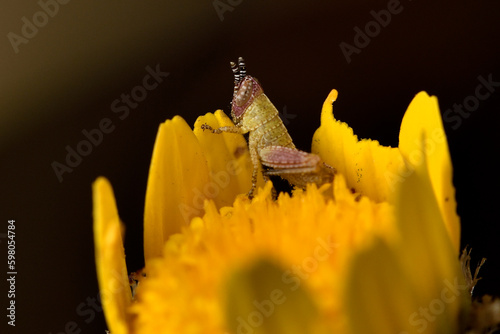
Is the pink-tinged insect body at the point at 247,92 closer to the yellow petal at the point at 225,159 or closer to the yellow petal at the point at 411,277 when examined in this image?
the yellow petal at the point at 225,159

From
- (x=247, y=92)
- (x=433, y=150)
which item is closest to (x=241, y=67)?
(x=247, y=92)

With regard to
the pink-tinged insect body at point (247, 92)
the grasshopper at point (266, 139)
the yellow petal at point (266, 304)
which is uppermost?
the pink-tinged insect body at point (247, 92)

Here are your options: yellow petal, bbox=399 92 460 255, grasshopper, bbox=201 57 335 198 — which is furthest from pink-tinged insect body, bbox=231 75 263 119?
yellow petal, bbox=399 92 460 255

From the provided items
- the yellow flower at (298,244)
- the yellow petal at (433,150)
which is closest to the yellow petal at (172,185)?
the yellow flower at (298,244)

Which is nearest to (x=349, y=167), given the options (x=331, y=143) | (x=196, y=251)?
(x=331, y=143)

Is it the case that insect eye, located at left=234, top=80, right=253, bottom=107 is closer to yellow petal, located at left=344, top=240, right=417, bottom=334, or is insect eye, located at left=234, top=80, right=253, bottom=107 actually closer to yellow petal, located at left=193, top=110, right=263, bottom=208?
yellow petal, located at left=193, top=110, right=263, bottom=208

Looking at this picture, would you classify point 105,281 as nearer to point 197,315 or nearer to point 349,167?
point 197,315
